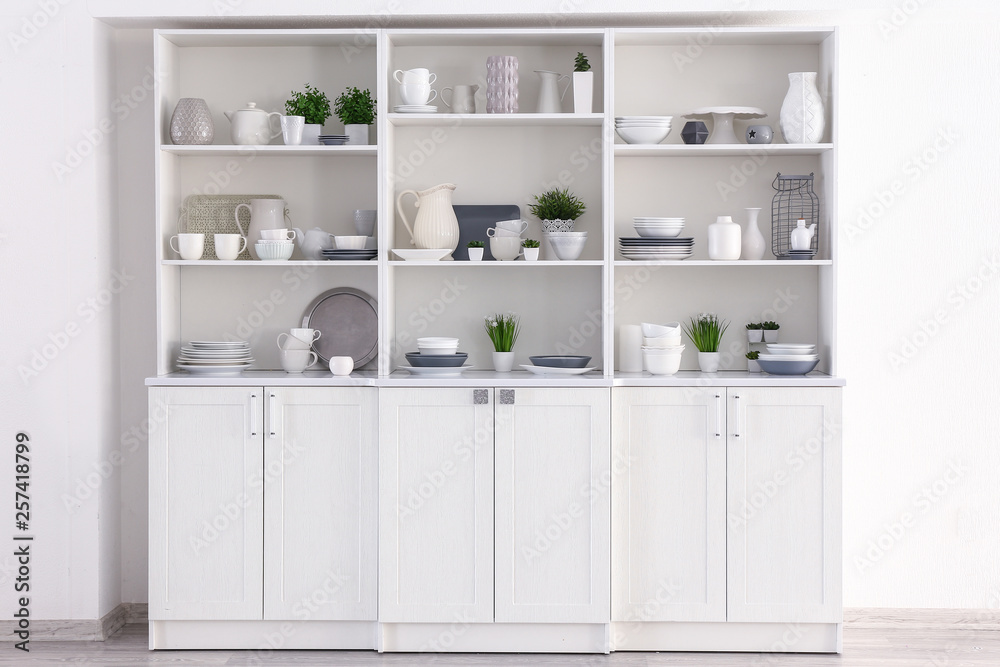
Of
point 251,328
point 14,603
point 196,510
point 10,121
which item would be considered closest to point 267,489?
point 196,510

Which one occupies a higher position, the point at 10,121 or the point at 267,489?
the point at 10,121

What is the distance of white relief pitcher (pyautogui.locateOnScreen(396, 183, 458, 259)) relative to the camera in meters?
3.41

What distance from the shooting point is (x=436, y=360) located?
130 inches

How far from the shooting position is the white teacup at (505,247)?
3355 mm

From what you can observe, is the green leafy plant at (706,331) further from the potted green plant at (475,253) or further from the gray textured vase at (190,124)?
the gray textured vase at (190,124)

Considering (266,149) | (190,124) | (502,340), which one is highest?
(190,124)

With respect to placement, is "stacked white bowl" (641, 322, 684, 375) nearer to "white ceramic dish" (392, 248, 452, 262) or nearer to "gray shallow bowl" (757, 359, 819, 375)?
"gray shallow bowl" (757, 359, 819, 375)

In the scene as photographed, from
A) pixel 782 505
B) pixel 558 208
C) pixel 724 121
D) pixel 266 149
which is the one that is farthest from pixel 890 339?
pixel 266 149

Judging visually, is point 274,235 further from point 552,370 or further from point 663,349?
point 663,349

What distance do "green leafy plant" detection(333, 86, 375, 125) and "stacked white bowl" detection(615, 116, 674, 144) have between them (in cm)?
98

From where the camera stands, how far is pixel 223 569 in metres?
3.24

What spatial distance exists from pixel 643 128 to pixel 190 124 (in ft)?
5.80

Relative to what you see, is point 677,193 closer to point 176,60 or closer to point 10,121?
point 176,60

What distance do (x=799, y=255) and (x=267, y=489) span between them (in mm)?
2237
